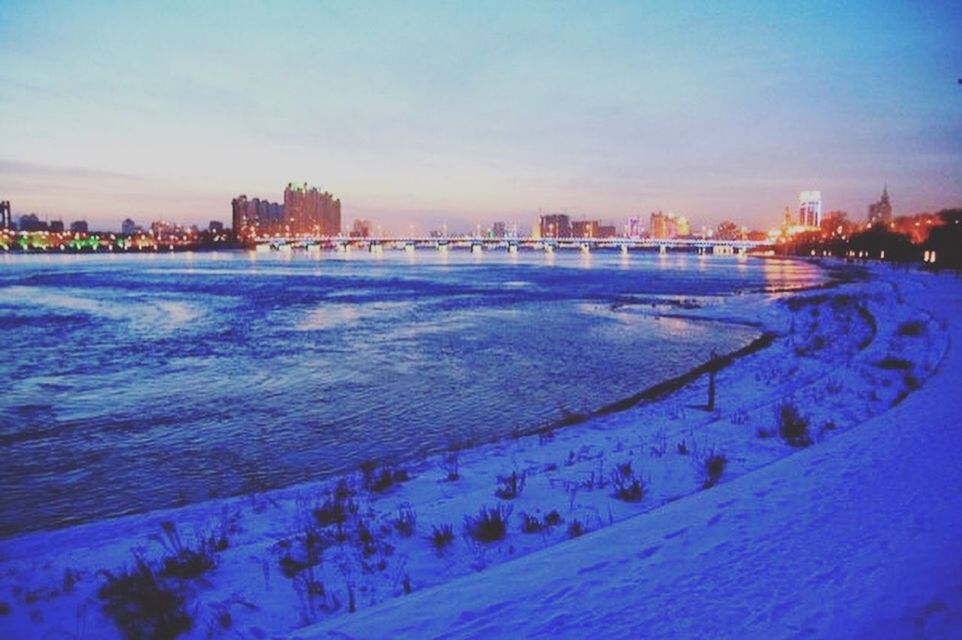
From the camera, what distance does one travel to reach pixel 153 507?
9.05 meters

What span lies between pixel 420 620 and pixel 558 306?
117 ft

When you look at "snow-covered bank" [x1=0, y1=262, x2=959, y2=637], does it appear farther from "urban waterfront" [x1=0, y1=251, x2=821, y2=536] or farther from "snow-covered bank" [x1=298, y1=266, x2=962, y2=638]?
"urban waterfront" [x1=0, y1=251, x2=821, y2=536]

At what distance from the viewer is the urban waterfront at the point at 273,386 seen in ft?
34.1

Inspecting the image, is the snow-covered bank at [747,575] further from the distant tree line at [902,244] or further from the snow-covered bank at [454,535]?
the distant tree line at [902,244]

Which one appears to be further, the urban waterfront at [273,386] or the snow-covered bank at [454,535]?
the urban waterfront at [273,386]

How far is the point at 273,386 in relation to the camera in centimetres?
1691

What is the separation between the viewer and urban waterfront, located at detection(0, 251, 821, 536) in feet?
34.1

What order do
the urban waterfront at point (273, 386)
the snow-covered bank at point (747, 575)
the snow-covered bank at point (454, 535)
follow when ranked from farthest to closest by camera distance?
1. the urban waterfront at point (273, 386)
2. the snow-covered bank at point (454, 535)
3. the snow-covered bank at point (747, 575)

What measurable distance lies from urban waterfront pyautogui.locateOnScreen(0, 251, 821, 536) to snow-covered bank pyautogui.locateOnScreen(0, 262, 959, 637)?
1.89 meters

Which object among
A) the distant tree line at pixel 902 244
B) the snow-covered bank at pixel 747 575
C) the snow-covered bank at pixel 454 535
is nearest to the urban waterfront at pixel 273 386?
the snow-covered bank at pixel 454 535

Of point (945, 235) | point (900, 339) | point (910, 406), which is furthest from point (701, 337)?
point (945, 235)

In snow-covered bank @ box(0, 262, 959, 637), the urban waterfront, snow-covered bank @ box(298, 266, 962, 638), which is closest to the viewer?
snow-covered bank @ box(298, 266, 962, 638)

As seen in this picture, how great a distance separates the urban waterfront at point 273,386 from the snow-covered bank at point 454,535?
189 cm

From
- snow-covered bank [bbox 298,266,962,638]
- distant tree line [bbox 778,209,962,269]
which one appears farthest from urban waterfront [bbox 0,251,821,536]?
distant tree line [bbox 778,209,962,269]
